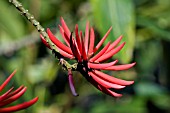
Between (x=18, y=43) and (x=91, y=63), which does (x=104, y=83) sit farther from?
(x=18, y=43)

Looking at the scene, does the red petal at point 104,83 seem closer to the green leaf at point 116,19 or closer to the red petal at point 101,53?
the red petal at point 101,53

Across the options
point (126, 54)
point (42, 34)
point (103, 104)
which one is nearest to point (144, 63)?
point (103, 104)

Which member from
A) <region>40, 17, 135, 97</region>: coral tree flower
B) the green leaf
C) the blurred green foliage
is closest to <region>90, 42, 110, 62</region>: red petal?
<region>40, 17, 135, 97</region>: coral tree flower

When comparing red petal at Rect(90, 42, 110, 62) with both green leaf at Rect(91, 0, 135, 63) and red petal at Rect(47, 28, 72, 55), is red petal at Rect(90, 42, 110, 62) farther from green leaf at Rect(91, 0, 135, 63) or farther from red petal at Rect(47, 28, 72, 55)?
green leaf at Rect(91, 0, 135, 63)

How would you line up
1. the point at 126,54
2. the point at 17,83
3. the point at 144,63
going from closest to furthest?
the point at 126,54, the point at 17,83, the point at 144,63

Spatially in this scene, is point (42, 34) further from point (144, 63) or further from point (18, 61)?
point (144, 63)

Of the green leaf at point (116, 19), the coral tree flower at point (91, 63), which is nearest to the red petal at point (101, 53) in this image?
the coral tree flower at point (91, 63)
